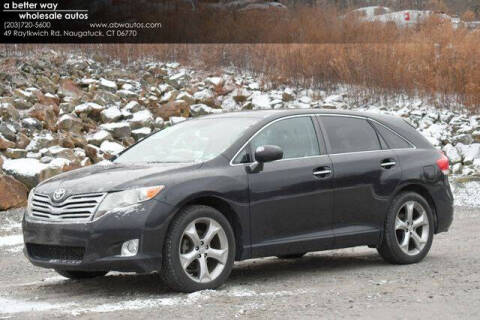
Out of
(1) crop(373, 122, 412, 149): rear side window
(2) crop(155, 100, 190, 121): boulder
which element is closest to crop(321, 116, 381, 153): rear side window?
(1) crop(373, 122, 412, 149): rear side window

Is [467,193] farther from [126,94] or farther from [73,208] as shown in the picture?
[73,208]

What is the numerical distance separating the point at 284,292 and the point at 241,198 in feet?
2.96

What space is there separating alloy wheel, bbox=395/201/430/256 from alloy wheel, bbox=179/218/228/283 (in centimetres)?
229

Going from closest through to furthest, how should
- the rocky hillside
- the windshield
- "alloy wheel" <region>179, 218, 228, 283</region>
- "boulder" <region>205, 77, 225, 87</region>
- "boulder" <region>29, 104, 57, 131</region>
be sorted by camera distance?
"alloy wheel" <region>179, 218, 228, 283</region> < the windshield < the rocky hillside < "boulder" <region>29, 104, 57, 131</region> < "boulder" <region>205, 77, 225, 87</region>

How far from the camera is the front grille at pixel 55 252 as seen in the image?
702cm

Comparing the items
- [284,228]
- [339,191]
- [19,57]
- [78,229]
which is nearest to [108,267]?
[78,229]

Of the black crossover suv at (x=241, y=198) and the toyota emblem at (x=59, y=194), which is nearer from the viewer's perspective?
the black crossover suv at (x=241, y=198)

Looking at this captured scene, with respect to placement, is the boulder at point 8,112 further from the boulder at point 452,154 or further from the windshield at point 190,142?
the windshield at point 190,142

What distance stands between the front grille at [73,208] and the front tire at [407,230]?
10.5 ft

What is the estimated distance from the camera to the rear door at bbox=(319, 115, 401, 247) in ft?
27.3

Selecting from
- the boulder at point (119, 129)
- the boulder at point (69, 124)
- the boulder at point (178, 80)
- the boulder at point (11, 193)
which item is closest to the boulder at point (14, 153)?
the boulder at point (11, 193)

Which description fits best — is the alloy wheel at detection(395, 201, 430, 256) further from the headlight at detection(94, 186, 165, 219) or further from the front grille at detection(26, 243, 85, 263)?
the front grille at detection(26, 243, 85, 263)

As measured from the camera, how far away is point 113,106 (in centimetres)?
2056

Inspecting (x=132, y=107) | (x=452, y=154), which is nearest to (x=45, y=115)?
(x=132, y=107)
